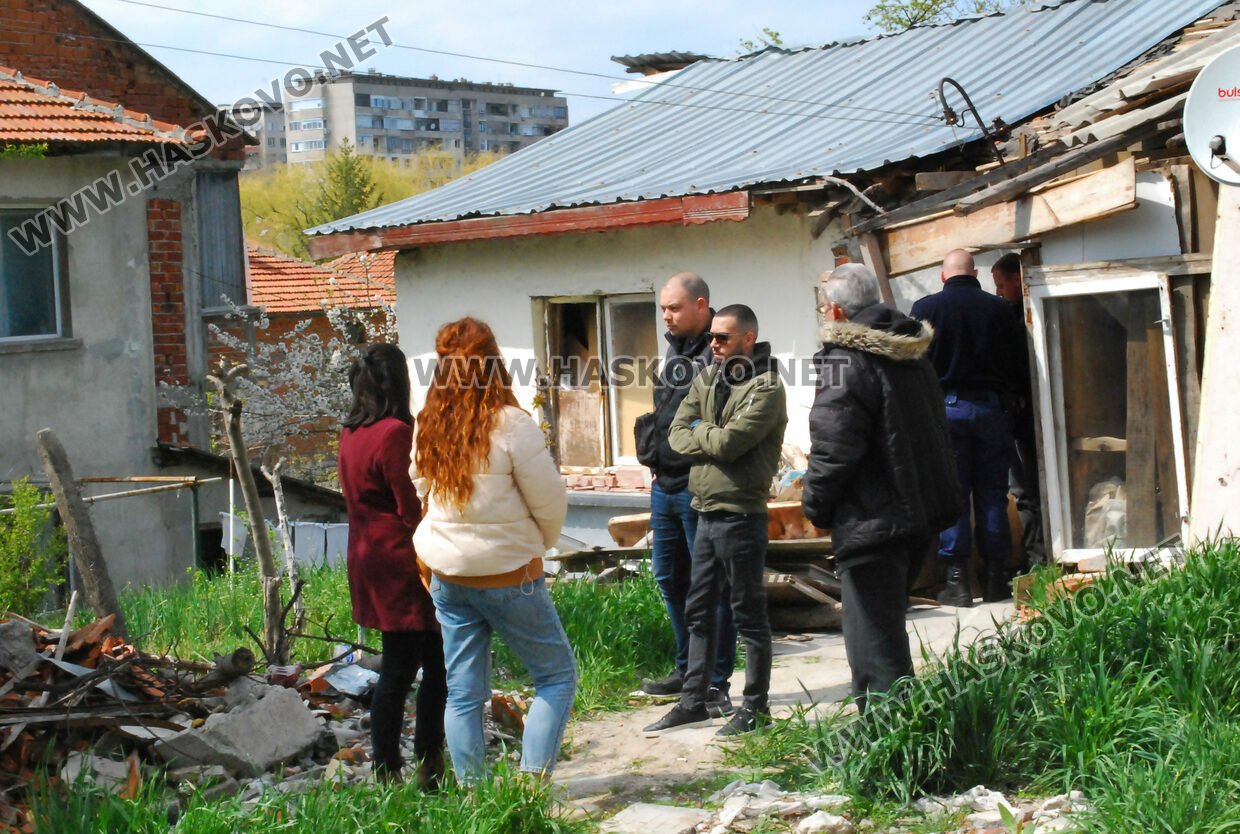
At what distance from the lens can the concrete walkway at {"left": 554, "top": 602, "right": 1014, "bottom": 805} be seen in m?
5.01

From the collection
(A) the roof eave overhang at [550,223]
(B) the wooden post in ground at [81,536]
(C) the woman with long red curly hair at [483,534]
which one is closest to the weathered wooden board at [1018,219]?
(A) the roof eave overhang at [550,223]

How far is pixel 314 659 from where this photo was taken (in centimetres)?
652

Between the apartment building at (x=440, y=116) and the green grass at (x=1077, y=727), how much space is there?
68015mm

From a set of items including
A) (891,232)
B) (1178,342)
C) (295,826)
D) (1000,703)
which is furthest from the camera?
(891,232)

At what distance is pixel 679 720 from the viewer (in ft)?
18.4

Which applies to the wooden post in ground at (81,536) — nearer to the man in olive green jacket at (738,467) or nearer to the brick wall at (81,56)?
the man in olive green jacket at (738,467)

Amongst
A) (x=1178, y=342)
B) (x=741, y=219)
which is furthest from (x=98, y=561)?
(x=1178, y=342)

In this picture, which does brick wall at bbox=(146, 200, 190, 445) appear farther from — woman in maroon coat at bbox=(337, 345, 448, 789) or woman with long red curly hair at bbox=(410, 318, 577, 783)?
woman with long red curly hair at bbox=(410, 318, 577, 783)

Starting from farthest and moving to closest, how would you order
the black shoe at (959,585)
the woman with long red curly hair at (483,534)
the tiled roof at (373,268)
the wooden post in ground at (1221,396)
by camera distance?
the tiled roof at (373,268) < the black shoe at (959,585) < the wooden post in ground at (1221,396) < the woman with long red curly hair at (483,534)

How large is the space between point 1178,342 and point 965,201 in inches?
52.4

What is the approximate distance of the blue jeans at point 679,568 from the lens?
578cm

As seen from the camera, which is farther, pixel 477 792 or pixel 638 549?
pixel 638 549

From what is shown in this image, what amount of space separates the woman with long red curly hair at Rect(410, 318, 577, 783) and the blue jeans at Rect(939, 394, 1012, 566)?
3.51 metres

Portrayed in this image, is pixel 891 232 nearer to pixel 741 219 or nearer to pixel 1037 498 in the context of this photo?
pixel 741 219
